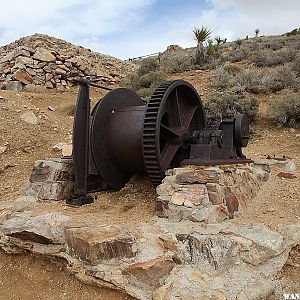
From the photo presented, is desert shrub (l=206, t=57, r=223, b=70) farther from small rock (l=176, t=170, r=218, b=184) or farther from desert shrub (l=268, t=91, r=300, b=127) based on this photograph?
small rock (l=176, t=170, r=218, b=184)

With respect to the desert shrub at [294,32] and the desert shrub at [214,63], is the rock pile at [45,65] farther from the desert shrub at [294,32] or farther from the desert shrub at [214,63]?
the desert shrub at [294,32]

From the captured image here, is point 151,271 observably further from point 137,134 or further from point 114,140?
point 114,140

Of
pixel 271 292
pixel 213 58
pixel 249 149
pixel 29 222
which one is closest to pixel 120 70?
pixel 213 58

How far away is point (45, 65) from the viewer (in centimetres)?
1257

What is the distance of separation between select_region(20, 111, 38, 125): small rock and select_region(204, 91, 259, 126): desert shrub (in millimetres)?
4198

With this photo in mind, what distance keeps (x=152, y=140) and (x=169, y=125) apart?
93 centimetres

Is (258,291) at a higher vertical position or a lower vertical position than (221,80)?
lower

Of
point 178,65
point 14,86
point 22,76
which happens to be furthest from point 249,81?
point 14,86

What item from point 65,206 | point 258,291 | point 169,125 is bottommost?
point 258,291

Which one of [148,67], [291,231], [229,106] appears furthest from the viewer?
[148,67]

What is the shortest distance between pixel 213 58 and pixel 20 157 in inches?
442

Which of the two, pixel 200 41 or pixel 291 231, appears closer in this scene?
pixel 291 231

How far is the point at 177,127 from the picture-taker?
186 inches

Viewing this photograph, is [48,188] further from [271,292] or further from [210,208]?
[271,292]
